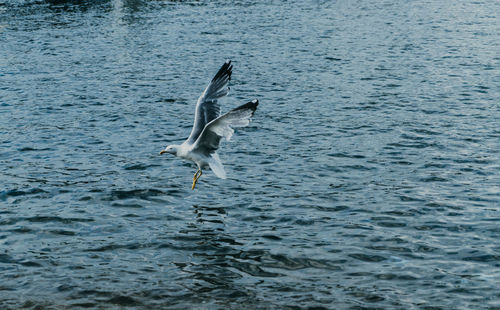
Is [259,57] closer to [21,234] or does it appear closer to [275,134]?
[275,134]

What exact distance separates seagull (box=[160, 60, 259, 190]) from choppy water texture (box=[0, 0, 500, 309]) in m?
1.30

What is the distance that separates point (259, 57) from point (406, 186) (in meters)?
17.9

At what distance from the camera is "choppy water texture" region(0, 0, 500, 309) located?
12.5 meters

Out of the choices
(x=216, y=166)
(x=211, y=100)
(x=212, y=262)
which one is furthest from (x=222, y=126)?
(x=212, y=262)

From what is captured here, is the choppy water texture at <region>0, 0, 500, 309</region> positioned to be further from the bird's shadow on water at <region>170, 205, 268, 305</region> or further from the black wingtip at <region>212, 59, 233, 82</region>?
the black wingtip at <region>212, 59, 233, 82</region>

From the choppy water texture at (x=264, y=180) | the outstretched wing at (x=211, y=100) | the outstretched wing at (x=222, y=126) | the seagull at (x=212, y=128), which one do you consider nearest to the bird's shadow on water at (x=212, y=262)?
the choppy water texture at (x=264, y=180)

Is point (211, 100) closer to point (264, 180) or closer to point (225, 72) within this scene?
point (225, 72)

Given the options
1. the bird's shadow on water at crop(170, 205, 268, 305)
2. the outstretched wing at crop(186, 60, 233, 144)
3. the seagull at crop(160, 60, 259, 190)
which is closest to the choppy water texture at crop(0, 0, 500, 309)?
the bird's shadow on water at crop(170, 205, 268, 305)

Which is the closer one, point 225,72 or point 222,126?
point 222,126

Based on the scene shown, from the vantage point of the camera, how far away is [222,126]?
14.3 meters

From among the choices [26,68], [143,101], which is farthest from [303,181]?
Answer: [26,68]

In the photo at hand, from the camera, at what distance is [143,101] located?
86.5ft

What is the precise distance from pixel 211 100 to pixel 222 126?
234 centimetres

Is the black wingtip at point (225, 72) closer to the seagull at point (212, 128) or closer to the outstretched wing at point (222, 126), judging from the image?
the seagull at point (212, 128)
